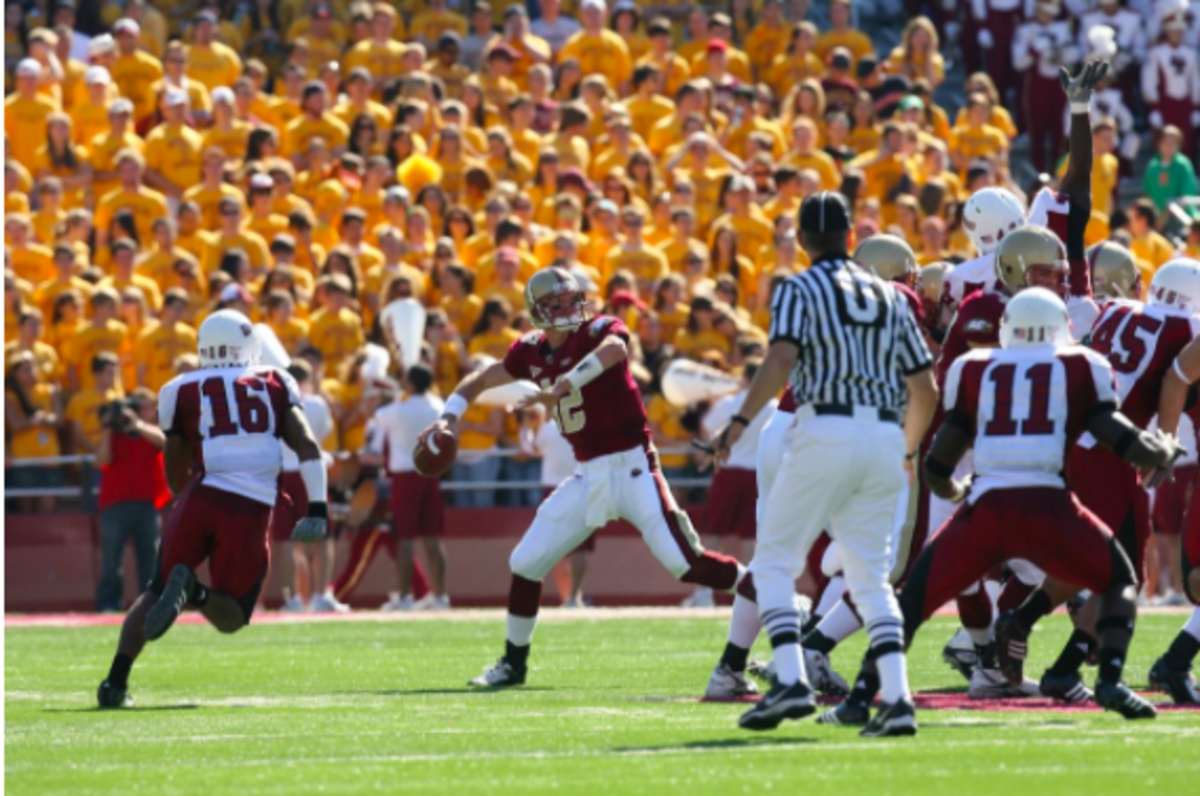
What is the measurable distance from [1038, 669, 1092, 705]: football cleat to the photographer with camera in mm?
9526

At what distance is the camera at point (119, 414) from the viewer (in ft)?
57.1

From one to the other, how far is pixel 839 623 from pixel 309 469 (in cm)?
242

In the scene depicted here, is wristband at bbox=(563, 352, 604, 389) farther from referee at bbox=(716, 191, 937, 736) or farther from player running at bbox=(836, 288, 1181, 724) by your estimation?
player running at bbox=(836, 288, 1181, 724)

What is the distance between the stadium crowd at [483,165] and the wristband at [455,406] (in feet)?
22.0

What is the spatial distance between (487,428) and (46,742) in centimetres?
1008

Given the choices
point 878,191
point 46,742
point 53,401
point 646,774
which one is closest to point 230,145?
point 53,401

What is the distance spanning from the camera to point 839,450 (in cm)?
823

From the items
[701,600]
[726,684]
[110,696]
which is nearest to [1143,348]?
[726,684]

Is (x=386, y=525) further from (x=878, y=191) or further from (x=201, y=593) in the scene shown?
(x=201, y=593)

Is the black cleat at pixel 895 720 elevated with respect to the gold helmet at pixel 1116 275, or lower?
lower

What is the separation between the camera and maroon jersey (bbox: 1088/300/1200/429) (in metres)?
10.1

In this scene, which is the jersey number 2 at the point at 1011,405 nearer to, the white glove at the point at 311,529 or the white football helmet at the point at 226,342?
the white glove at the point at 311,529

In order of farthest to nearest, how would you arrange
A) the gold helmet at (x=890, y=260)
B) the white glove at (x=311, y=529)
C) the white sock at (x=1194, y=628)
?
the gold helmet at (x=890, y=260), the white glove at (x=311, y=529), the white sock at (x=1194, y=628)

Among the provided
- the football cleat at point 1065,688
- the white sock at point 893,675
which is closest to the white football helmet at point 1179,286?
the football cleat at point 1065,688
